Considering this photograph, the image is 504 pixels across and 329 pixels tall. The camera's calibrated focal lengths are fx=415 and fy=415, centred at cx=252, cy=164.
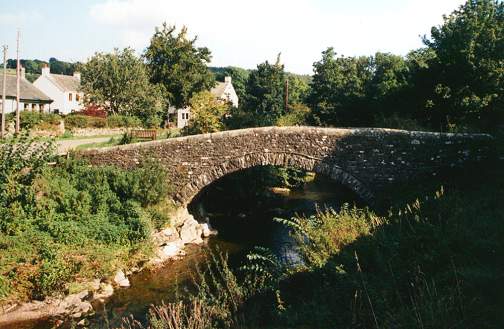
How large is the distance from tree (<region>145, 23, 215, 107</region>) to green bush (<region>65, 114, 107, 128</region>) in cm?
1020

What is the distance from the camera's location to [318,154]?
15.2 meters

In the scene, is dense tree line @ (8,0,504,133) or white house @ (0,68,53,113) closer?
dense tree line @ (8,0,504,133)

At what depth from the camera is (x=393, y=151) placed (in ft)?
48.6

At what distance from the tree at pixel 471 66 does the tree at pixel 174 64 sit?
28255 millimetres

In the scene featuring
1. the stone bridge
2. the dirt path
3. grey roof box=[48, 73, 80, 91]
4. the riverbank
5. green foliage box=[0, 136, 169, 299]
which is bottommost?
the riverbank

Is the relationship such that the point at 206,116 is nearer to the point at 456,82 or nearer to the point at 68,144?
the point at 68,144

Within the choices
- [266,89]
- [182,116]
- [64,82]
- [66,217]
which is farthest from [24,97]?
[66,217]

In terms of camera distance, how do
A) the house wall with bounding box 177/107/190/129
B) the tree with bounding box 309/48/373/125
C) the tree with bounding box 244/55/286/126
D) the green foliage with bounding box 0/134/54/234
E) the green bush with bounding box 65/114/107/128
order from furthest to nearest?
the house wall with bounding box 177/107/190/129 → the tree with bounding box 244/55/286/126 → the green bush with bounding box 65/114/107/128 → the tree with bounding box 309/48/373/125 → the green foliage with bounding box 0/134/54/234

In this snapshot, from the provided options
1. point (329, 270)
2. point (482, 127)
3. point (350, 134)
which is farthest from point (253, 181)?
point (329, 270)

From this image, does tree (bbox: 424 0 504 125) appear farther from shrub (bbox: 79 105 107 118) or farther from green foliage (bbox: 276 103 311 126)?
shrub (bbox: 79 105 107 118)

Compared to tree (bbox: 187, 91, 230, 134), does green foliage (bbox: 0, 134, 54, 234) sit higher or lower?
lower

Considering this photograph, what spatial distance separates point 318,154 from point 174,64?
31.9 m

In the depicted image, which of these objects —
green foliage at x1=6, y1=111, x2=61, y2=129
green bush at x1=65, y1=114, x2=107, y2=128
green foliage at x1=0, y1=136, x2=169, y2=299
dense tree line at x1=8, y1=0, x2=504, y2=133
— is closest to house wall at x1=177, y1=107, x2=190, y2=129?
dense tree line at x1=8, y1=0, x2=504, y2=133

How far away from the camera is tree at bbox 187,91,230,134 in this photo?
25.0 m
